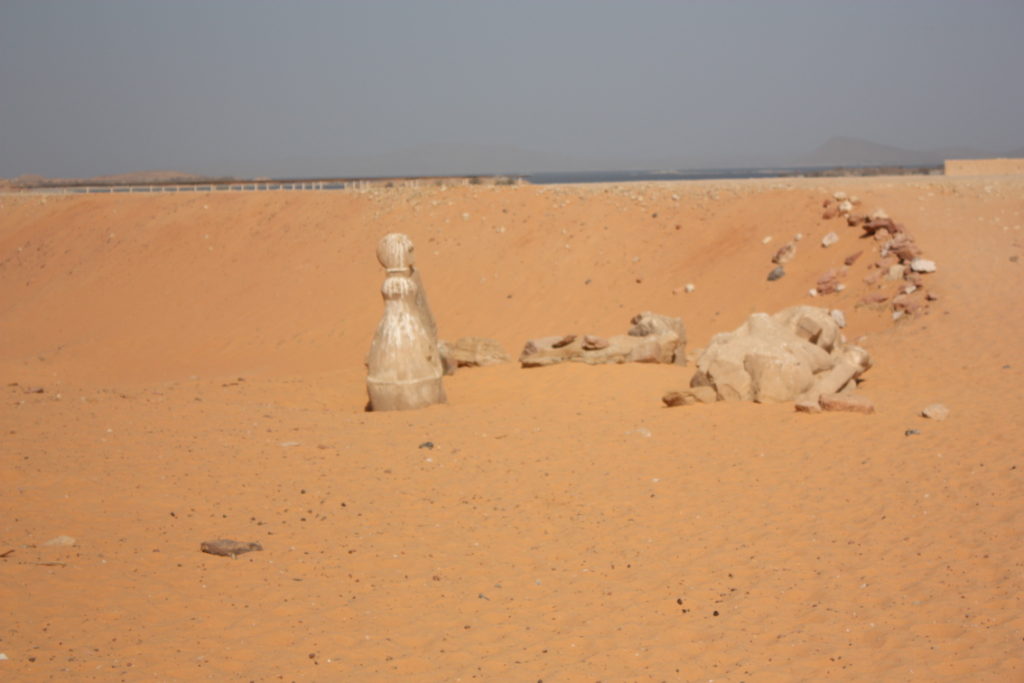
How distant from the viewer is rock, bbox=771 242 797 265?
62.4ft

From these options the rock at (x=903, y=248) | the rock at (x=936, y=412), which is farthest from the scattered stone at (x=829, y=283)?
the rock at (x=936, y=412)

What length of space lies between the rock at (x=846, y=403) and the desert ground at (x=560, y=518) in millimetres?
127

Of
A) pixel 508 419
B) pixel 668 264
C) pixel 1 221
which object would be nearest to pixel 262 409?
pixel 508 419

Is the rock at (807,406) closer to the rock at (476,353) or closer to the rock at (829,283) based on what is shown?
the rock at (476,353)

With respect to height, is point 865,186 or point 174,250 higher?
point 865,186

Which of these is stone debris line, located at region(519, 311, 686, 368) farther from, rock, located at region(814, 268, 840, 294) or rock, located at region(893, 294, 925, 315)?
rock, located at region(814, 268, 840, 294)

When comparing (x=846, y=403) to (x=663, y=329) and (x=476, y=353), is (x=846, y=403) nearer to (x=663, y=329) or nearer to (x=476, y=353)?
(x=663, y=329)

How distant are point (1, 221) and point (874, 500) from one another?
3565 centimetres

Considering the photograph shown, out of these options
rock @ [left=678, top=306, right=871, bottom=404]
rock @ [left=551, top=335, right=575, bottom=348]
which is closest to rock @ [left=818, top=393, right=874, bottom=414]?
rock @ [left=678, top=306, right=871, bottom=404]

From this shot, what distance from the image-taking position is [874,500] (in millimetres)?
7570

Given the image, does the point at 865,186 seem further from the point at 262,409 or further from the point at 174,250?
the point at 174,250

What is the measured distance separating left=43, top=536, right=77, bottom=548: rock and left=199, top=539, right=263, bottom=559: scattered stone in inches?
36.8

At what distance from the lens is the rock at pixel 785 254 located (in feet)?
62.4

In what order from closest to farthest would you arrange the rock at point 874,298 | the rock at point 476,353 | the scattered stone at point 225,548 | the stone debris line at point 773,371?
the scattered stone at point 225,548, the stone debris line at point 773,371, the rock at point 476,353, the rock at point 874,298
